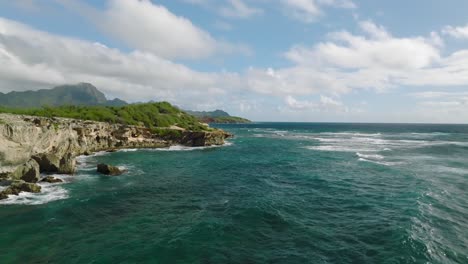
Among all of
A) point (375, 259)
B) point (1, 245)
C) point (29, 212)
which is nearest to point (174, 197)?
point (29, 212)

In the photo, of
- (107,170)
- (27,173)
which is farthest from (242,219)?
(27,173)

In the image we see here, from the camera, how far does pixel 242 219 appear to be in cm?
2748

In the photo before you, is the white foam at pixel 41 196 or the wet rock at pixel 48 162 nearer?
the white foam at pixel 41 196

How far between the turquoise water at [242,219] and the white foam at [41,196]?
0.21 m

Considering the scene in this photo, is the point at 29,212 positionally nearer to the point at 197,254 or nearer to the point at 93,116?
the point at 197,254

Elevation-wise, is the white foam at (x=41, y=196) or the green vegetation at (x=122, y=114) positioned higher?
the green vegetation at (x=122, y=114)

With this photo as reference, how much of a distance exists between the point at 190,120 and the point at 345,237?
110 metres

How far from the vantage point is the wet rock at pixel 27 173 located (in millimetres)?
38562

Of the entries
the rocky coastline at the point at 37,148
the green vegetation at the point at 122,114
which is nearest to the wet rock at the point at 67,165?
the rocky coastline at the point at 37,148

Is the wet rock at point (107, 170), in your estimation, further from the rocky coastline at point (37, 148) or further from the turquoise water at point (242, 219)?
the rocky coastline at point (37, 148)

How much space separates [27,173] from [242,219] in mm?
32146

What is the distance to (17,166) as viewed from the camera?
129 ft

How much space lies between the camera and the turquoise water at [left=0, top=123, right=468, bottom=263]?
20594 mm

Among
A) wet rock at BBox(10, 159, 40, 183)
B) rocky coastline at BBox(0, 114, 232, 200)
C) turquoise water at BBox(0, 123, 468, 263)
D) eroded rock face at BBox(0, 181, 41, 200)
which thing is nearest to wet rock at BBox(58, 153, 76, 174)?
rocky coastline at BBox(0, 114, 232, 200)
